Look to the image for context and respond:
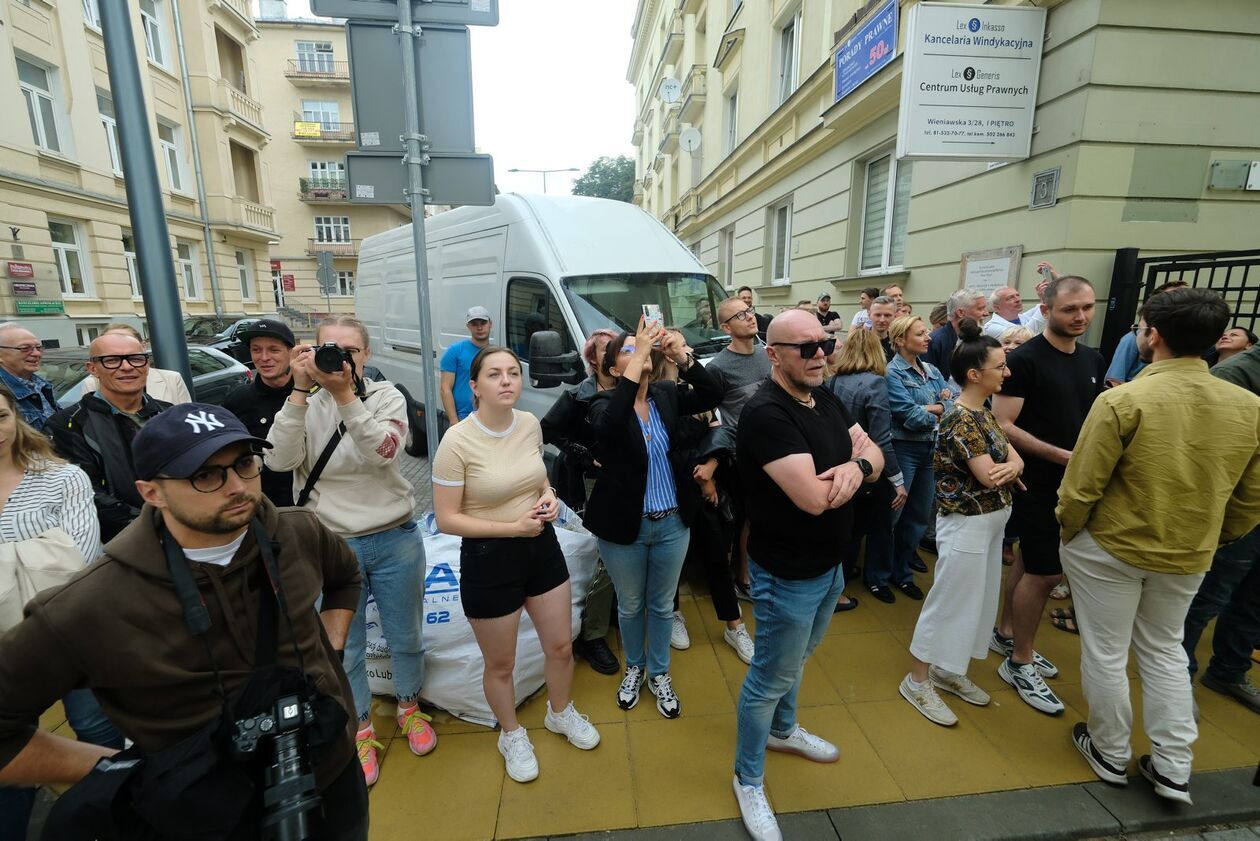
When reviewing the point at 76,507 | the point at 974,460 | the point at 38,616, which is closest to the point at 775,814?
the point at 974,460

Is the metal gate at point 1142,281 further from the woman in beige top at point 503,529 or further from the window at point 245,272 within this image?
the window at point 245,272

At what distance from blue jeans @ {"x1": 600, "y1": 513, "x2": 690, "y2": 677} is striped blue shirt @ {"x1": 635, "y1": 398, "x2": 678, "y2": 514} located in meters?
0.08

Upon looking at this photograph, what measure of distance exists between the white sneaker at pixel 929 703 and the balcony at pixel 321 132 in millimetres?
39438

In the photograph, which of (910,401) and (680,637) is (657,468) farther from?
(910,401)

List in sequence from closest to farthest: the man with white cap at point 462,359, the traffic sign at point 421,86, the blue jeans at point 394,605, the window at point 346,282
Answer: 1. the blue jeans at point 394,605
2. the traffic sign at point 421,86
3. the man with white cap at point 462,359
4. the window at point 346,282

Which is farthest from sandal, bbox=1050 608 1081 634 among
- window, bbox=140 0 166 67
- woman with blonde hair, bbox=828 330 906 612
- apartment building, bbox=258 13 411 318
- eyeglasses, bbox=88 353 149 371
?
apartment building, bbox=258 13 411 318

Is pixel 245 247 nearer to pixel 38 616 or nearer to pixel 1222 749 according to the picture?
pixel 38 616

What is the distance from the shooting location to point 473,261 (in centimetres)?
657

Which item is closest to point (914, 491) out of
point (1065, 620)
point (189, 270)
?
point (1065, 620)

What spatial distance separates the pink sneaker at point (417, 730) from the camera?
270 centimetres

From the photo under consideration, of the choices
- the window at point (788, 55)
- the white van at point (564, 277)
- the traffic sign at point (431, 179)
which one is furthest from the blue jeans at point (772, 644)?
the window at point (788, 55)

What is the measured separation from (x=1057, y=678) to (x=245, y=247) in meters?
29.2

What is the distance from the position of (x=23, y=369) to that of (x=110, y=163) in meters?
17.8

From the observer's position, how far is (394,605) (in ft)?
8.58
